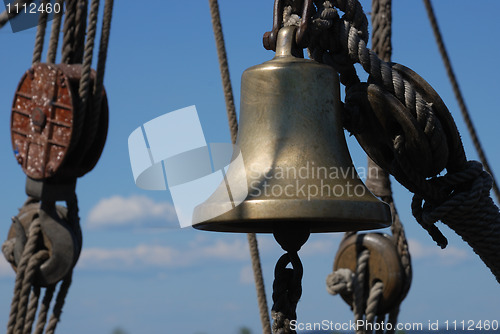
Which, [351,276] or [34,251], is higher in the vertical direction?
[34,251]

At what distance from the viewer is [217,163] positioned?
160 centimetres

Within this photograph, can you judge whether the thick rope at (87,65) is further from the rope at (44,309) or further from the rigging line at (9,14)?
the rope at (44,309)

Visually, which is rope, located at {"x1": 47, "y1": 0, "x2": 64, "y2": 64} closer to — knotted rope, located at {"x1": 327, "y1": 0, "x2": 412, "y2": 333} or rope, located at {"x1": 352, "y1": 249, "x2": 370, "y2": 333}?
knotted rope, located at {"x1": 327, "y1": 0, "x2": 412, "y2": 333}

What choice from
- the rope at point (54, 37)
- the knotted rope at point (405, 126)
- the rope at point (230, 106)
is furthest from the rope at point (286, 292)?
the rope at point (230, 106)

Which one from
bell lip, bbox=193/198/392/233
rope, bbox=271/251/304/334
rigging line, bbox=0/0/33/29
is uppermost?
rigging line, bbox=0/0/33/29

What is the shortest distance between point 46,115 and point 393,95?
2.66 feet

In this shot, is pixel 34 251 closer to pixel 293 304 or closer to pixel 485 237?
pixel 293 304

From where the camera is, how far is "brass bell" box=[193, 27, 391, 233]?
1.38 m

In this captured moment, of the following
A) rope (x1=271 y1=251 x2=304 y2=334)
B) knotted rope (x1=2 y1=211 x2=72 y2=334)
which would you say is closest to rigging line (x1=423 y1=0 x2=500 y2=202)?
knotted rope (x1=2 y1=211 x2=72 y2=334)

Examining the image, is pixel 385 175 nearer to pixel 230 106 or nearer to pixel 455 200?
pixel 230 106

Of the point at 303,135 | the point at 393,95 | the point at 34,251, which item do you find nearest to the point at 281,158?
the point at 303,135

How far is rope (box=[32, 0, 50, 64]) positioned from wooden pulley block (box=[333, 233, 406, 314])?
114 centimetres

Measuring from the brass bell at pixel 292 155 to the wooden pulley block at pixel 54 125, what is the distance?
20.0 inches

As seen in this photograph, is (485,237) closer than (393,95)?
No
